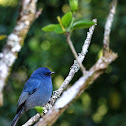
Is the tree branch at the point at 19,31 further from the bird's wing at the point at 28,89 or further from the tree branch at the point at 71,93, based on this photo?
the bird's wing at the point at 28,89

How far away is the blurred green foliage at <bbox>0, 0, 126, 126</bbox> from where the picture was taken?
486 cm

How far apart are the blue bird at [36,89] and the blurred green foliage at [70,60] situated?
0.30m

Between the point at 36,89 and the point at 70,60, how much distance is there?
3.12ft

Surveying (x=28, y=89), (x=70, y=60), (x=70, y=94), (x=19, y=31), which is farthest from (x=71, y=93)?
(x=70, y=60)

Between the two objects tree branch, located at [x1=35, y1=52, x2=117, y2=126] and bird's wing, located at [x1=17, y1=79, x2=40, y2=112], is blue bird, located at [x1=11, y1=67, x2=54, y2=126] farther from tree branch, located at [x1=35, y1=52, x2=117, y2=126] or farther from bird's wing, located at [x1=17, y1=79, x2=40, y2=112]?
tree branch, located at [x1=35, y1=52, x2=117, y2=126]

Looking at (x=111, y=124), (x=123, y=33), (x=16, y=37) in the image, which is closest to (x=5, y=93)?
(x=111, y=124)

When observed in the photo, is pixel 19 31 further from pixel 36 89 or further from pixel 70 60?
pixel 70 60

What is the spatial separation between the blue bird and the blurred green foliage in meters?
0.30

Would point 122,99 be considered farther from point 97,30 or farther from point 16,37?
point 16,37

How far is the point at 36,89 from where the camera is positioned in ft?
14.8

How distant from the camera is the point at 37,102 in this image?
14.4 feet

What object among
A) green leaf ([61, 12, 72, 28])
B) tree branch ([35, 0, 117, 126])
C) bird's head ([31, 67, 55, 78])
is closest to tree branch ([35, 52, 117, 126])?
tree branch ([35, 0, 117, 126])

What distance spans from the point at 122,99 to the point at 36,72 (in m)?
1.90

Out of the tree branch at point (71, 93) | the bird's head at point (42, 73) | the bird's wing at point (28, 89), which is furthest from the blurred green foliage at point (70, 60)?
the tree branch at point (71, 93)
